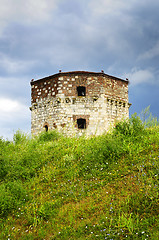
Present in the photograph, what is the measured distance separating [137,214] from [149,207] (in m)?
0.37

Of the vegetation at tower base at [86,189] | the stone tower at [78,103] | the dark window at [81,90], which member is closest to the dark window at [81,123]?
the stone tower at [78,103]

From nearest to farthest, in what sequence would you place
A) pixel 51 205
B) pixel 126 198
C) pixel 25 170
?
pixel 126 198 → pixel 51 205 → pixel 25 170

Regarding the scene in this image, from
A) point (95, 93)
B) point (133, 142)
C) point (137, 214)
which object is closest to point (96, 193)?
point (137, 214)

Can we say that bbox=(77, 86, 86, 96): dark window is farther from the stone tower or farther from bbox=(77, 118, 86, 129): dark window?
bbox=(77, 118, 86, 129): dark window

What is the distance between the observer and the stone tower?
19.4 meters

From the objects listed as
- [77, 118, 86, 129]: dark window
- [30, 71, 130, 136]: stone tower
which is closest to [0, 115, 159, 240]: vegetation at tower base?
[30, 71, 130, 136]: stone tower

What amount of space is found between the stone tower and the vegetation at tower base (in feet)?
32.6

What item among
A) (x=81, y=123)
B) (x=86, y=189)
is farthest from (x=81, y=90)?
(x=86, y=189)

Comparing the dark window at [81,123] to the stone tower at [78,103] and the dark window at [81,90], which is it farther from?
the dark window at [81,90]

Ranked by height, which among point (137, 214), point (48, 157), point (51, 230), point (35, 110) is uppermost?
point (35, 110)

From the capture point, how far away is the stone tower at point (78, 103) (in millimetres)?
19438

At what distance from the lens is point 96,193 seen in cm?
614

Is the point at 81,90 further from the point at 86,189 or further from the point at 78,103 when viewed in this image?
the point at 86,189

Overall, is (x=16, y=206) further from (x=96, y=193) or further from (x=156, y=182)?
(x=156, y=182)
